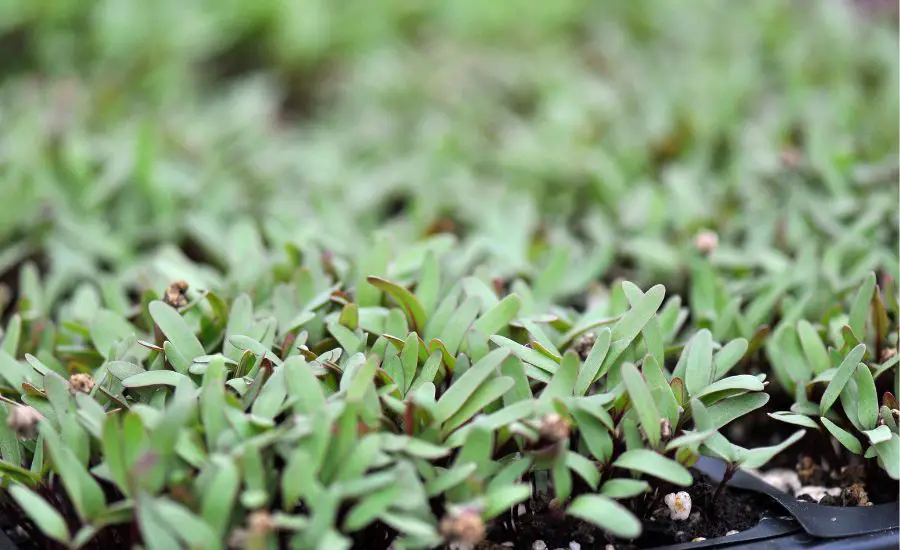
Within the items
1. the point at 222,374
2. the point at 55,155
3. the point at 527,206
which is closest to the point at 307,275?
the point at 222,374

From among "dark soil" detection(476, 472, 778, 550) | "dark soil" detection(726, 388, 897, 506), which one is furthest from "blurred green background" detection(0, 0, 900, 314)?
"dark soil" detection(476, 472, 778, 550)

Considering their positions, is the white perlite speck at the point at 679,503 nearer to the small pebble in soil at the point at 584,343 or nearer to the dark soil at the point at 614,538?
the dark soil at the point at 614,538

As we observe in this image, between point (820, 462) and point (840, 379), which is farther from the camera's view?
point (820, 462)

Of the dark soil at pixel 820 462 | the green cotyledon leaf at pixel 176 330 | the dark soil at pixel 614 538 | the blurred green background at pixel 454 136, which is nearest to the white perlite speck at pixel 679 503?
the dark soil at pixel 614 538

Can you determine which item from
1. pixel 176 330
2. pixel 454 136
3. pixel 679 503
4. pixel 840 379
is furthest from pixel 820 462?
pixel 454 136

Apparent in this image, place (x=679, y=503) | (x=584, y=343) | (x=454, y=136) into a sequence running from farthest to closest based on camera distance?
(x=454, y=136) < (x=584, y=343) < (x=679, y=503)

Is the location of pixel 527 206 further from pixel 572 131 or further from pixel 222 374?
pixel 222 374

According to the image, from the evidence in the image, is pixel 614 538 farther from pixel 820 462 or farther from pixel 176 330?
pixel 176 330
